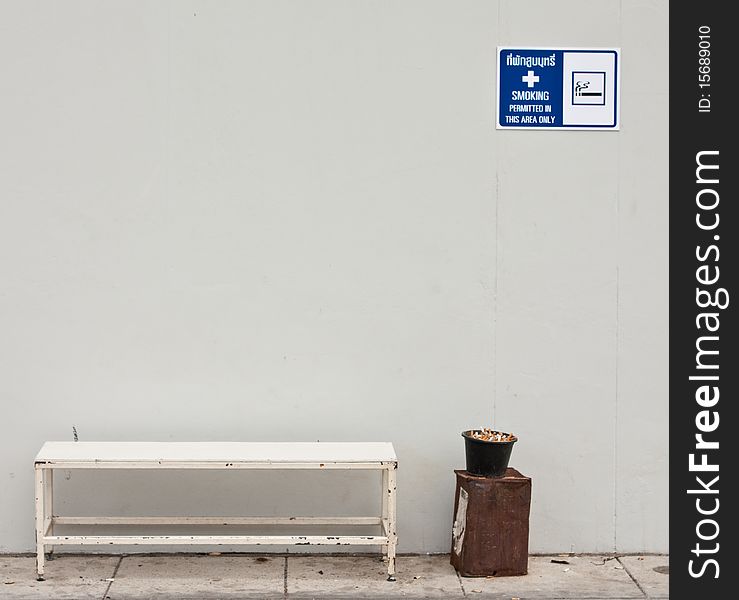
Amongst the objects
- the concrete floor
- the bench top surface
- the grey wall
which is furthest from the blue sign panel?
the concrete floor

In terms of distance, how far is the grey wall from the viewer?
544 cm

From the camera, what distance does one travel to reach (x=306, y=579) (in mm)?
5195

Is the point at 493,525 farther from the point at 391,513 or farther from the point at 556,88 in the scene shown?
the point at 556,88

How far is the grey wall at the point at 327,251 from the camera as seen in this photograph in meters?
5.44

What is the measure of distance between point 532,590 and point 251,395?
176 cm

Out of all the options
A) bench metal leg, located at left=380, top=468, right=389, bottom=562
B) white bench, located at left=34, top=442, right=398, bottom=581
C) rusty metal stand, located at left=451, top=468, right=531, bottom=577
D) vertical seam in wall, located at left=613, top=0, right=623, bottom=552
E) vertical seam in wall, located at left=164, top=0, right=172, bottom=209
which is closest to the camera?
white bench, located at left=34, top=442, right=398, bottom=581

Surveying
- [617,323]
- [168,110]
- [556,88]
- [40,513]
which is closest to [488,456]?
[617,323]

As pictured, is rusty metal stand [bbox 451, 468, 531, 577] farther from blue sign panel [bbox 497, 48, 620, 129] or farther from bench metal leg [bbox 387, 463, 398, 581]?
blue sign panel [bbox 497, 48, 620, 129]

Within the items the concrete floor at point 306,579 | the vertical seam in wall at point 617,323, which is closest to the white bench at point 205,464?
the concrete floor at point 306,579

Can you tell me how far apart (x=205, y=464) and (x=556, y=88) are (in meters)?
2.68

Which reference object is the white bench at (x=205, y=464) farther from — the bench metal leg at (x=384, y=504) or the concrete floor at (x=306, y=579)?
the concrete floor at (x=306, y=579)

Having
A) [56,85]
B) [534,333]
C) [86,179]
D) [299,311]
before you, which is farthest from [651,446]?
[56,85]

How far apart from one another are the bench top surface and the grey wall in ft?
0.60
